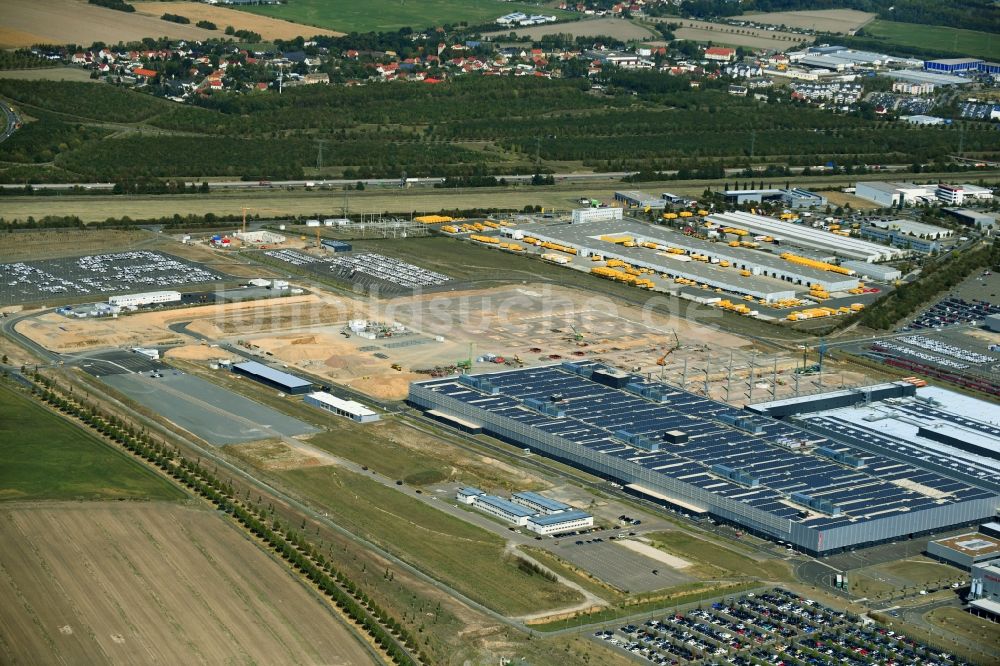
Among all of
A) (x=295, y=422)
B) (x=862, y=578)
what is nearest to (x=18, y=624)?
(x=295, y=422)

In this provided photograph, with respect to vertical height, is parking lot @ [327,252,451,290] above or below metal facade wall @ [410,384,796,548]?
above

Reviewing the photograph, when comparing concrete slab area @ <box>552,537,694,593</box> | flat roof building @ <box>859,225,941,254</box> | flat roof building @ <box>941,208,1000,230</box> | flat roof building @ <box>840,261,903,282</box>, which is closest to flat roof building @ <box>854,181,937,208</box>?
flat roof building @ <box>941,208,1000,230</box>

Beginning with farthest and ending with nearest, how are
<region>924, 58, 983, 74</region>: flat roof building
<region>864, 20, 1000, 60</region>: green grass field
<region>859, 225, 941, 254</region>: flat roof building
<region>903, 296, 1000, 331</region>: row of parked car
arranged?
<region>864, 20, 1000, 60</region>: green grass field
<region>924, 58, 983, 74</region>: flat roof building
<region>859, 225, 941, 254</region>: flat roof building
<region>903, 296, 1000, 331</region>: row of parked car

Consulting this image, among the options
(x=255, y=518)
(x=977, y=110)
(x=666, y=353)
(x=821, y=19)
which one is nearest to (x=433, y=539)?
(x=255, y=518)

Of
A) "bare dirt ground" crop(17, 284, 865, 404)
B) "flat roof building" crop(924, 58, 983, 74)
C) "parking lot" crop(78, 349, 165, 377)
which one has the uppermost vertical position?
"flat roof building" crop(924, 58, 983, 74)

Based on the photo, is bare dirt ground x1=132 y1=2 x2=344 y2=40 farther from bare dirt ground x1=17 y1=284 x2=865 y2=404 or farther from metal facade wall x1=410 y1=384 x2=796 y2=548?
metal facade wall x1=410 y1=384 x2=796 y2=548
